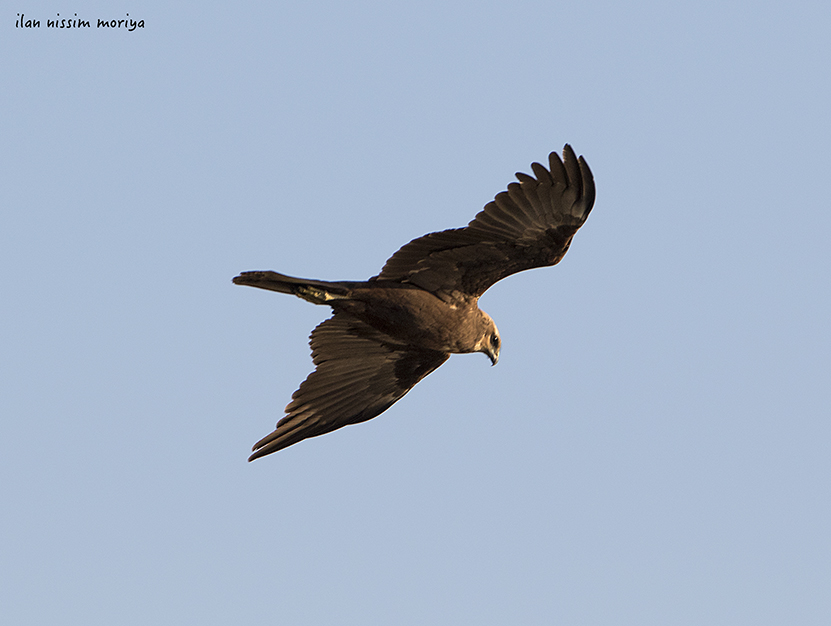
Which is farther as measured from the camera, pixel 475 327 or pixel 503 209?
pixel 475 327

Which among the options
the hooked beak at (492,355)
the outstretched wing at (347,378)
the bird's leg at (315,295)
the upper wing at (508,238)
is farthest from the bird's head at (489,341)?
the bird's leg at (315,295)

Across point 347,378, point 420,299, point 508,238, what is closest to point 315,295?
point 420,299

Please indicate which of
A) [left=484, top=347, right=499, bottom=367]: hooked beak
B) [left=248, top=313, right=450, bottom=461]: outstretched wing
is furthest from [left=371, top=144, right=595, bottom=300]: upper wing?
[left=248, top=313, right=450, bottom=461]: outstretched wing

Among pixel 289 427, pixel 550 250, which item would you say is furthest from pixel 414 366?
pixel 550 250

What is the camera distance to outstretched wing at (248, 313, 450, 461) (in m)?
10.7

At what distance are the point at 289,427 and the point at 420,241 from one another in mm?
2503

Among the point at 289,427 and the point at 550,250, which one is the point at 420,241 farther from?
the point at 289,427

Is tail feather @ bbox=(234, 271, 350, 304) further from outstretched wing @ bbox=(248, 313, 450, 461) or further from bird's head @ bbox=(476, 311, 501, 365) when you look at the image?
bird's head @ bbox=(476, 311, 501, 365)

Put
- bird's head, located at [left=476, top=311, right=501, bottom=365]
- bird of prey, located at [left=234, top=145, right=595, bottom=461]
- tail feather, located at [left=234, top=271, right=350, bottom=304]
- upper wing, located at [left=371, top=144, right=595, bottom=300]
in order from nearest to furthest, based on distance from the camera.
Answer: upper wing, located at [left=371, top=144, right=595, bottom=300]
bird of prey, located at [left=234, top=145, right=595, bottom=461]
tail feather, located at [left=234, top=271, right=350, bottom=304]
bird's head, located at [left=476, top=311, right=501, bottom=365]

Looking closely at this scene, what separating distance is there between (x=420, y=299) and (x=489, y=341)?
Answer: 111 cm

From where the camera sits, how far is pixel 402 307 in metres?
9.73

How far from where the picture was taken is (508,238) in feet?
30.8

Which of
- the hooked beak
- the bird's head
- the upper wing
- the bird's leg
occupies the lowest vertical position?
the hooked beak

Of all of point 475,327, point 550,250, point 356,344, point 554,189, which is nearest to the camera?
point 554,189
